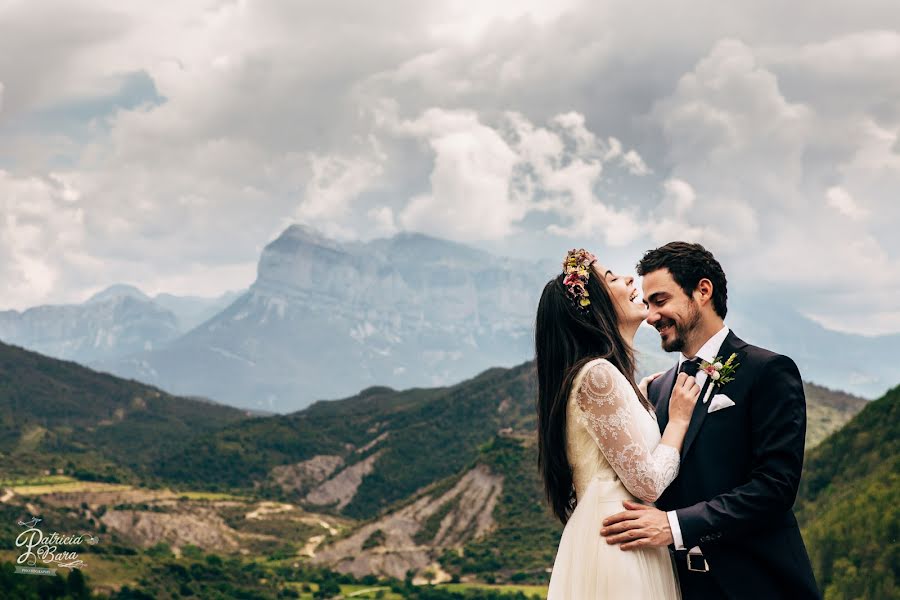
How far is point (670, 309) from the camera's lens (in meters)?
7.06

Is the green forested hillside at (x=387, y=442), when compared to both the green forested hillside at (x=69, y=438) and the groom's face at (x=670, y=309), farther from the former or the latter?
the groom's face at (x=670, y=309)

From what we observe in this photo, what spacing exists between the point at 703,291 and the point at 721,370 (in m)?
0.64

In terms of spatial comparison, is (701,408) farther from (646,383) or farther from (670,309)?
(646,383)

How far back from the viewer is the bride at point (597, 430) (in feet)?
22.7

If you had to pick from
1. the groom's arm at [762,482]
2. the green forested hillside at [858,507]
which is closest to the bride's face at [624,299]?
the groom's arm at [762,482]

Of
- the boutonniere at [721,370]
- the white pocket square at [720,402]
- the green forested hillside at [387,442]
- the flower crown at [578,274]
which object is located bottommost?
the white pocket square at [720,402]

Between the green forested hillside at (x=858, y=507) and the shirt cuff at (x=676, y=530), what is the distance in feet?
115

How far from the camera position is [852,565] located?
38.8 metres

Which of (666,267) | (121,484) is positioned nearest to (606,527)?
(666,267)

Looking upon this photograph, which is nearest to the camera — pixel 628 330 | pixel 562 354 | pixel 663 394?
pixel 562 354

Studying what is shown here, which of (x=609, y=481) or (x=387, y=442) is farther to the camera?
(x=387, y=442)

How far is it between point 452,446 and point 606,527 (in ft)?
527

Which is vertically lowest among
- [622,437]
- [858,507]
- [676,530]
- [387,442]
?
[858,507]

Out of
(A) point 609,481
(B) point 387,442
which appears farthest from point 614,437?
(B) point 387,442
